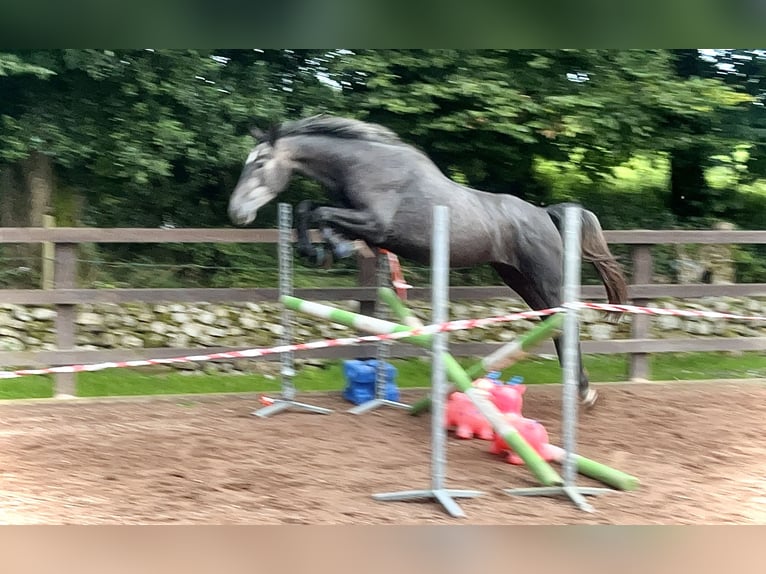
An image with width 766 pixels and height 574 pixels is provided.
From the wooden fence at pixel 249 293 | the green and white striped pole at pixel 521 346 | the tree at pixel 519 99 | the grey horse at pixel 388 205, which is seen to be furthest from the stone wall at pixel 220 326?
the green and white striped pole at pixel 521 346

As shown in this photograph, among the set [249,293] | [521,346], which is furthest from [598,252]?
[249,293]

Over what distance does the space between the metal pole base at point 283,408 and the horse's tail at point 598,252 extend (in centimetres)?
196

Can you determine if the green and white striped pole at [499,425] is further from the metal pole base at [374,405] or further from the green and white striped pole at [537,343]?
the metal pole base at [374,405]

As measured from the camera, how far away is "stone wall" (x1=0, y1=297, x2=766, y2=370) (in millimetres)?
5797

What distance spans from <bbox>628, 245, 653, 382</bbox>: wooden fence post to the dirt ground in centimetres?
43

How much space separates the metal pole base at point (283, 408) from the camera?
4.25 m

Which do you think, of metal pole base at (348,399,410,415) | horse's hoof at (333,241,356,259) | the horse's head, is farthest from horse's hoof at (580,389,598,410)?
the horse's head

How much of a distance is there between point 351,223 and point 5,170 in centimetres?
392

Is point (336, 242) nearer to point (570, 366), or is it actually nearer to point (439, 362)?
point (439, 362)

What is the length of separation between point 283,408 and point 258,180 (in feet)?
4.81

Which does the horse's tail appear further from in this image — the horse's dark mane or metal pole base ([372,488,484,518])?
metal pole base ([372,488,484,518])

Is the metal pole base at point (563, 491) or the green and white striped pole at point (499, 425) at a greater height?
the green and white striped pole at point (499, 425)

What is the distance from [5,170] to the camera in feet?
19.6
